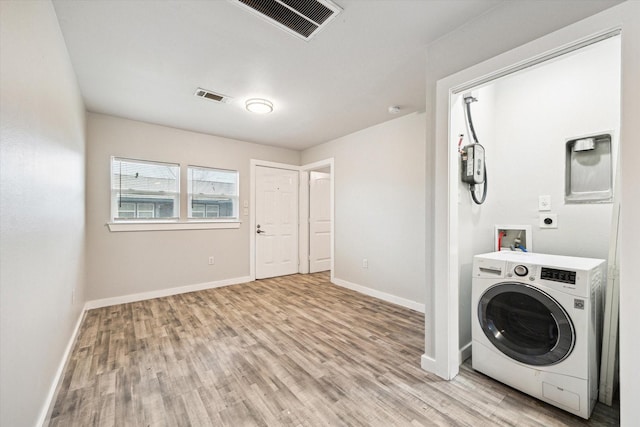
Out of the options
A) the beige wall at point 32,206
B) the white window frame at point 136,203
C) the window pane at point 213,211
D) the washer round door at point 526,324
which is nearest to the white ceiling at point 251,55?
the beige wall at point 32,206

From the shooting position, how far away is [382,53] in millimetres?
2064

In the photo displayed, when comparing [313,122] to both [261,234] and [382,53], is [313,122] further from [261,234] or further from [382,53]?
[261,234]

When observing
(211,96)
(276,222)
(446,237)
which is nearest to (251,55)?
(211,96)

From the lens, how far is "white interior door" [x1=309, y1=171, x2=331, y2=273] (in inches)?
204

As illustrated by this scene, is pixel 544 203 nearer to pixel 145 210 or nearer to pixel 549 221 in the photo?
pixel 549 221

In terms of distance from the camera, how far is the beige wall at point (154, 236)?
327 centimetres

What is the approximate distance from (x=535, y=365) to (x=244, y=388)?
1856 mm

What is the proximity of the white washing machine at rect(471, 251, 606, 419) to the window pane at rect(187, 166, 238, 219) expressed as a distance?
3.68m

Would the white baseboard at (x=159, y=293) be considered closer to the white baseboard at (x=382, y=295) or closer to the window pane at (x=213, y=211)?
the window pane at (x=213, y=211)

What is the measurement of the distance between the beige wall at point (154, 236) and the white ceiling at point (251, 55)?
0.34 meters

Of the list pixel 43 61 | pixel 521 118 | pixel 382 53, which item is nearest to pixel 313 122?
pixel 382 53

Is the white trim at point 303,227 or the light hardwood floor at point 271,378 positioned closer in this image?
the light hardwood floor at point 271,378

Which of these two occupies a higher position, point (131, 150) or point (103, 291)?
point (131, 150)

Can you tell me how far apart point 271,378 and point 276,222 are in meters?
3.20
